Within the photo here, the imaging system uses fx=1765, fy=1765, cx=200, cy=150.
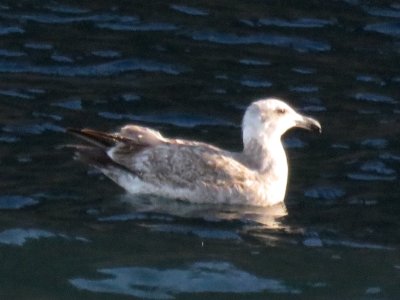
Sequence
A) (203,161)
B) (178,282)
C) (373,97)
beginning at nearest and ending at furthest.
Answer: (178,282)
(203,161)
(373,97)

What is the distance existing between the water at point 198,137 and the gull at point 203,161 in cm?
17

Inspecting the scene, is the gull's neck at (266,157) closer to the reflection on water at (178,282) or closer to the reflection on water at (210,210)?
the reflection on water at (210,210)

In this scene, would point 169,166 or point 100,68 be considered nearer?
point 169,166

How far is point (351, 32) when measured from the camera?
784 inches

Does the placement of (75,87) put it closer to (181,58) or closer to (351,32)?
(181,58)

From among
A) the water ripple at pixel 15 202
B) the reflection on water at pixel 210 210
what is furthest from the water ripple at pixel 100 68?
the water ripple at pixel 15 202

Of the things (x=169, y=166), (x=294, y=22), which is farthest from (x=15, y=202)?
(x=294, y=22)

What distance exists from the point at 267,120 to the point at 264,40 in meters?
3.66

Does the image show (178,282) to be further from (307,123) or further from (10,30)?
(10,30)

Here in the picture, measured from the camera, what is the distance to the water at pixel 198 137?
13.6 meters

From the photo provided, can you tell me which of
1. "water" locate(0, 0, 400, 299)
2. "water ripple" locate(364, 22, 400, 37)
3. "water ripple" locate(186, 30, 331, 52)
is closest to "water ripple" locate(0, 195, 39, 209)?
"water" locate(0, 0, 400, 299)

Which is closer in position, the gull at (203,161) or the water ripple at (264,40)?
the gull at (203,161)

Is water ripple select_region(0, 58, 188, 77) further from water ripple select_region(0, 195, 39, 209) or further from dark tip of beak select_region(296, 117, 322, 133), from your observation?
water ripple select_region(0, 195, 39, 209)

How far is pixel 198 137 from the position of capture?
1698 cm
